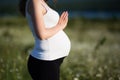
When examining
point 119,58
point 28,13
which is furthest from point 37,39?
point 119,58

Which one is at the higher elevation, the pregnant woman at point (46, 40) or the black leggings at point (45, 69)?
the pregnant woman at point (46, 40)

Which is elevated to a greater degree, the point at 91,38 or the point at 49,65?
the point at 49,65

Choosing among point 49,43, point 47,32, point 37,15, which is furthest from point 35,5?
point 49,43

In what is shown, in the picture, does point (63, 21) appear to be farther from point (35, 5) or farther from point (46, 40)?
point (35, 5)

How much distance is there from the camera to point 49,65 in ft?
15.1

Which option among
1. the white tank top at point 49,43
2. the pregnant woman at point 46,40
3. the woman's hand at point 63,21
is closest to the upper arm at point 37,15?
the pregnant woman at point 46,40

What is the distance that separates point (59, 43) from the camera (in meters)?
4.64

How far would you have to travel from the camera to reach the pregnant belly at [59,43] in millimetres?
4566

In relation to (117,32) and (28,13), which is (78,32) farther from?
(28,13)

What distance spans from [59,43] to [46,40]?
0.52 ft

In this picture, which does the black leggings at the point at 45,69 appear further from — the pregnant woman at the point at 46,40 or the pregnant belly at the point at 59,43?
the pregnant belly at the point at 59,43

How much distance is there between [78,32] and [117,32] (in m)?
1.37

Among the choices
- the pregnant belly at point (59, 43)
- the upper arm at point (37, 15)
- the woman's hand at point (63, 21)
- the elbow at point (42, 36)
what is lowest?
the pregnant belly at point (59, 43)

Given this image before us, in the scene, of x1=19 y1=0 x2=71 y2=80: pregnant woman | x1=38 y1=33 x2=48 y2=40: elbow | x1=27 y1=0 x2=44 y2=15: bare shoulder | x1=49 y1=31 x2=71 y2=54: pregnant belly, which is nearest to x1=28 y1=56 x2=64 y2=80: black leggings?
x1=19 y1=0 x2=71 y2=80: pregnant woman
